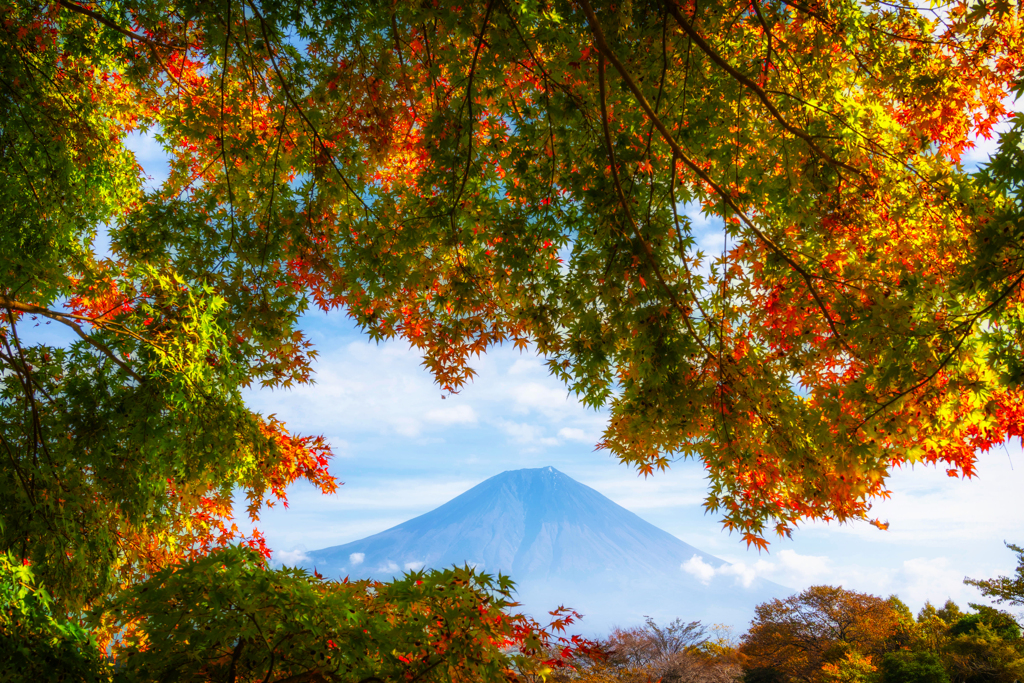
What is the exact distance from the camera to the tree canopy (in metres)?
2.85

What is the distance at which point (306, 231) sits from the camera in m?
4.19

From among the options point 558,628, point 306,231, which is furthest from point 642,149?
point 558,628

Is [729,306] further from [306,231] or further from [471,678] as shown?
[306,231]

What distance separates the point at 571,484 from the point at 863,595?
5419cm

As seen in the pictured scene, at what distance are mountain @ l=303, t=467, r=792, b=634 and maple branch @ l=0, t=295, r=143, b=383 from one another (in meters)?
48.3

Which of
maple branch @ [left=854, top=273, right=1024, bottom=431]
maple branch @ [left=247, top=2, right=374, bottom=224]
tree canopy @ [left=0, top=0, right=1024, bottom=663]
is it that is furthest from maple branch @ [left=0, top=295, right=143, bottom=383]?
maple branch @ [left=854, top=273, right=1024, bottom=431]

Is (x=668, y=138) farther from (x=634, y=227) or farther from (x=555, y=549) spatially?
(x=555, y=549)

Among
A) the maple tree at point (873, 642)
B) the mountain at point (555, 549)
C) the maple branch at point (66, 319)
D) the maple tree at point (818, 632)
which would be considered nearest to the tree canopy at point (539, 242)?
the maple branch at point (66, 319)

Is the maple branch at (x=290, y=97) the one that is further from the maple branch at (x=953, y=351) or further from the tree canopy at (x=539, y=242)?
the maple branch at (x=953, y=351)

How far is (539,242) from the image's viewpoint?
12.2 feet

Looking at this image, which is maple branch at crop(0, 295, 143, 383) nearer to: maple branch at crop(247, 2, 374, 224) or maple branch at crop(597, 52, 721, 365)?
maple branch at crop(247, 2, 374, 224)

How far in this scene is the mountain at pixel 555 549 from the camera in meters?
54.8

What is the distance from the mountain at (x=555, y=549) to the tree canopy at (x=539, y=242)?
48.0 meters

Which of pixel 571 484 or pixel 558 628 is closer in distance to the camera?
pixel 558 628
